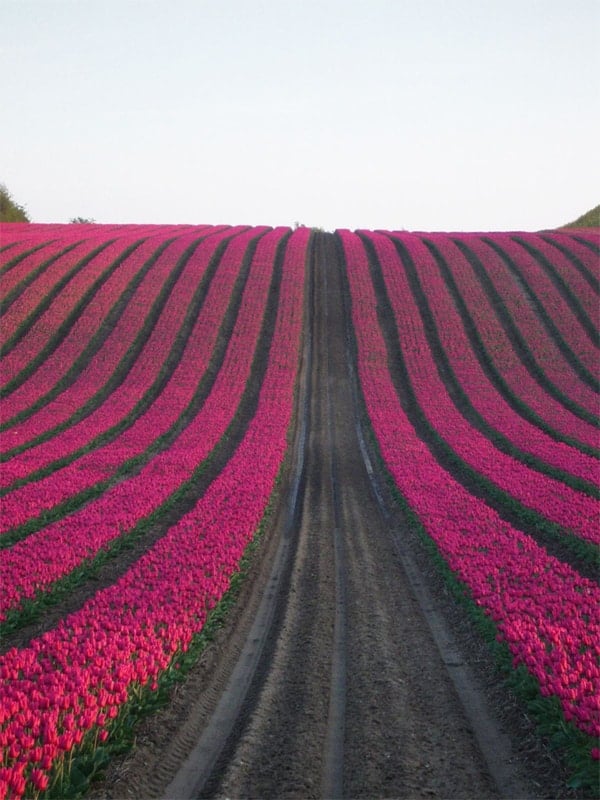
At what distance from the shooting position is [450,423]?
32.2 metres

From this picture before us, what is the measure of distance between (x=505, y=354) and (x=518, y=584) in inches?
1175

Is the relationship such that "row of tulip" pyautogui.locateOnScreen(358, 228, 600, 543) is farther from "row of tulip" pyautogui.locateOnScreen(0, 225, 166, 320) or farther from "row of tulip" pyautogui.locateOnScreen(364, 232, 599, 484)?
"row of tulip" pyautogui.locateOnScreen(0, 225, 166, 320)

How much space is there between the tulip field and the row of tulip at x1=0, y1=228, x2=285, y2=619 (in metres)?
0.10

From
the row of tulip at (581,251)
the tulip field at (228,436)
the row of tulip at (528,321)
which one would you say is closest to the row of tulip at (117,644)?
the tulip field at (228,436)

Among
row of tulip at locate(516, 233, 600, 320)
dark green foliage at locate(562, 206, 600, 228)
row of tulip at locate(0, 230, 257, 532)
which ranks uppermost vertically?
dark green foliage at locate(562, 206, 600, 228)

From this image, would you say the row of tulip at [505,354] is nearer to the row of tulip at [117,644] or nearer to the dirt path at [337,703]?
the dirt path at [337,703]

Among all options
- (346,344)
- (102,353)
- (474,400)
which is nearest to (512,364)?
(474,400)

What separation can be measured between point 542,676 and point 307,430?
22.8 meters

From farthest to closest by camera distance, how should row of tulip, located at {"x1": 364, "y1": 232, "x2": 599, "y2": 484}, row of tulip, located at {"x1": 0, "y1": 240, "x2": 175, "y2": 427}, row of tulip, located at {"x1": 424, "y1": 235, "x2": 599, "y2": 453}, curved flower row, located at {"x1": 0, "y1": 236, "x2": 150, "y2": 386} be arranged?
1. curved flower row, located at {"x1": 0, "y1": 236, "x2": 150, "y2": 386}
2. row of tulip, located at {"x1": 0, "y1": 240, "x2": 175, "y2": 427}
3. row of tulip, located at {"x1": 424, "y1": 235, "x2": 599, "y2": 453}
4. row of tulip, located at {"x1": 364, "y1": 232, "x2": 599, "y2": 484}

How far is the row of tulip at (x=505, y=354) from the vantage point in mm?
30719

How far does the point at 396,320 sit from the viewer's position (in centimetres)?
4675

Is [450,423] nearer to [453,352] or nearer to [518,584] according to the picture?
[453,352]

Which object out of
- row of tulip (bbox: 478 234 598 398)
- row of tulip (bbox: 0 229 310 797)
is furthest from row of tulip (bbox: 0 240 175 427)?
row of tulip (bbox: 478 234 598 398)

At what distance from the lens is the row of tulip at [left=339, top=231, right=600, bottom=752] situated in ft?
31.3
